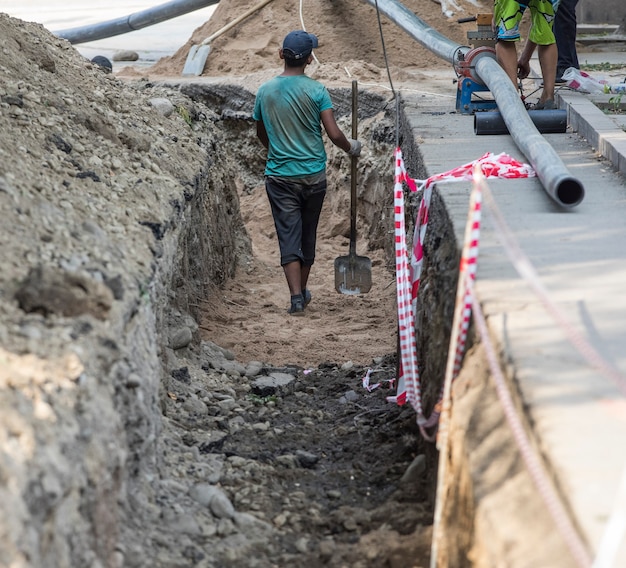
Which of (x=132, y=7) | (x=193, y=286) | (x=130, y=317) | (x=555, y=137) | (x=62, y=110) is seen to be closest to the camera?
(x=130, y=317)

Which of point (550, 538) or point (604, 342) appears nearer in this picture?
point (550, 538)

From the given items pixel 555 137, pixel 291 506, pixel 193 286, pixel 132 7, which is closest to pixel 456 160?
pixel 555 137

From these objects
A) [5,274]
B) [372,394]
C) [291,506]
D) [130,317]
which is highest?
[5,274]

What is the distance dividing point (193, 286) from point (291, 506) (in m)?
2.86

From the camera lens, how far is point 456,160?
595cm

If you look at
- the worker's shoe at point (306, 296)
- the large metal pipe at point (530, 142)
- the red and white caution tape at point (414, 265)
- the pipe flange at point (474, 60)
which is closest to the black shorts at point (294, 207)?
the worker's shoe at point (306, 296)

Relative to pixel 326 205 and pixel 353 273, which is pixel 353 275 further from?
pixel 326 205

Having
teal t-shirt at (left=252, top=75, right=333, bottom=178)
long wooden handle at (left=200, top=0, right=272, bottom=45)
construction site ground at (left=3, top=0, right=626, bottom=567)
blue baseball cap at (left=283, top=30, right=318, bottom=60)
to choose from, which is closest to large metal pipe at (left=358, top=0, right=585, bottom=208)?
construction site ground at (left=3, top=0, right=626, bottom=567)

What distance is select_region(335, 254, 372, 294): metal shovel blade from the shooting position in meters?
7.31

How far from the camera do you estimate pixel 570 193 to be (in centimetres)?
464

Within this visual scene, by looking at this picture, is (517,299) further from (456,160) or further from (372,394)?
(456,160)

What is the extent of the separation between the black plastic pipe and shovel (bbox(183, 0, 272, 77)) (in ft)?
17.4

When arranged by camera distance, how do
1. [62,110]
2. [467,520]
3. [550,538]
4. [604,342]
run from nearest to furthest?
[550,538] → [467,520] → [604,342] → [62,110]

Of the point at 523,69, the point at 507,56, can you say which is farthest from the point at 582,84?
the point at 507,56
